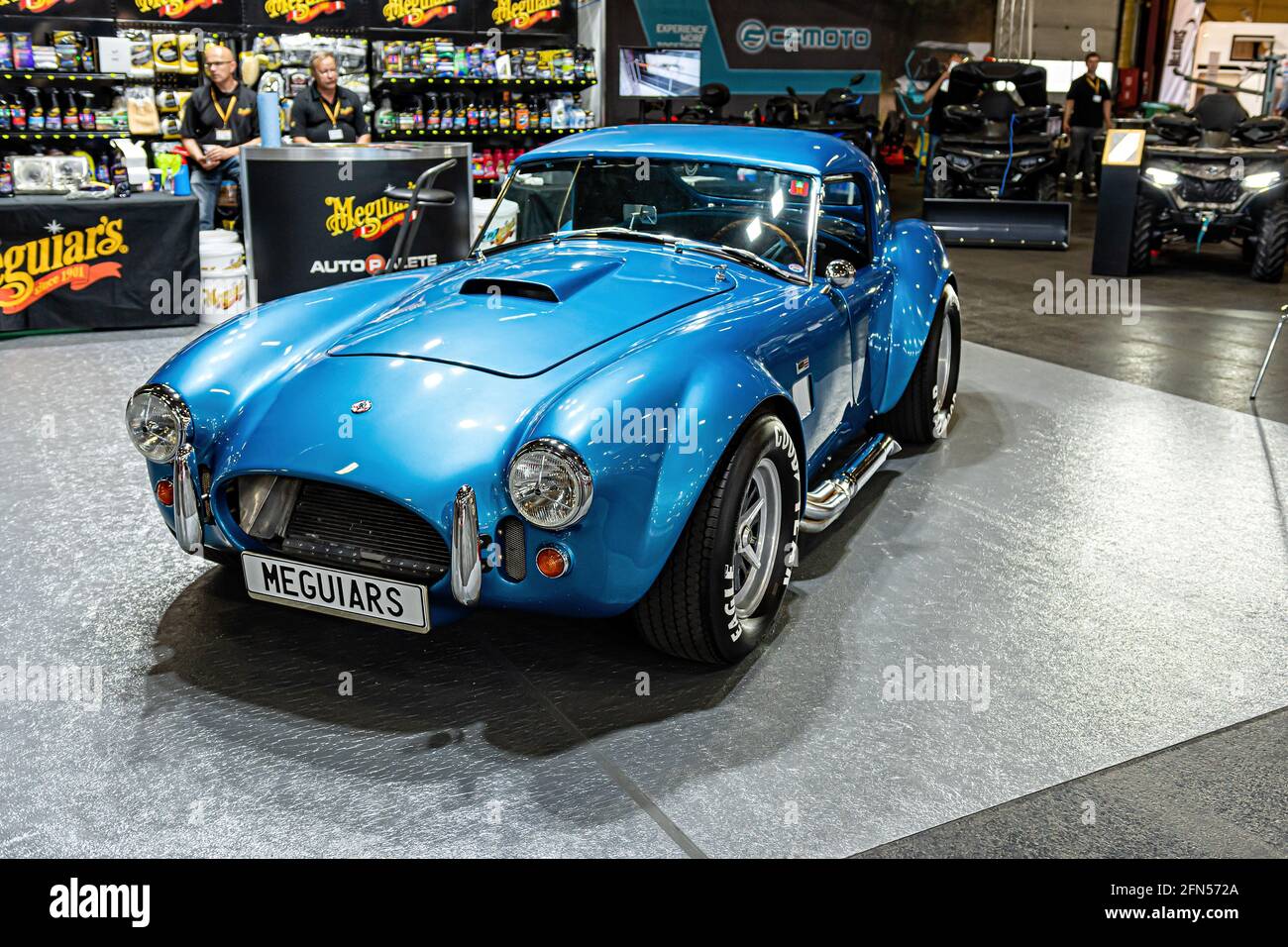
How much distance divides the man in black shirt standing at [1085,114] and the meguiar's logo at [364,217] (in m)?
11.3

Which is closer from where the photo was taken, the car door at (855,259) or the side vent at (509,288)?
the side vent at (509,288)

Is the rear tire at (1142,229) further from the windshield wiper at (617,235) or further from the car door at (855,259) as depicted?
the windshield wiper at (617,235)

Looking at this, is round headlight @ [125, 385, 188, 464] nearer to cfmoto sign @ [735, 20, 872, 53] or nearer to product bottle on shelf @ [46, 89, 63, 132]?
product bottle on shelf @ [46, 89, 63, 132]

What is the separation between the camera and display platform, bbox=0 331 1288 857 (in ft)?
7.93

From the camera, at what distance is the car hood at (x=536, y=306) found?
3021 millimetres

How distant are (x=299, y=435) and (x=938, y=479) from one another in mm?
2709

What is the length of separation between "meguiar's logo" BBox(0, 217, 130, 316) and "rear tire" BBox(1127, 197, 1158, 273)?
25.7 ft

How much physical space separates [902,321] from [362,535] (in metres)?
2.44

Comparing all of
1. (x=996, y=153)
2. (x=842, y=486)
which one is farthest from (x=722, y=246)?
(x=996, y=153)

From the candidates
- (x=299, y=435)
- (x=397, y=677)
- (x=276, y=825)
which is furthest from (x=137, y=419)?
(x=276, y=825)

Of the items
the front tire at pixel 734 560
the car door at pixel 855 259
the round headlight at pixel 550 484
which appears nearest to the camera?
the round headlight at pixel 550 484

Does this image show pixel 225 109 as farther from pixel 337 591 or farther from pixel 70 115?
pixel 337 591

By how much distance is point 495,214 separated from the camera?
422 cm

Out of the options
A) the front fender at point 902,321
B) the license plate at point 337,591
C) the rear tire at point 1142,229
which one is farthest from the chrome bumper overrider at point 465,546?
the rear tire at point 1142,229
